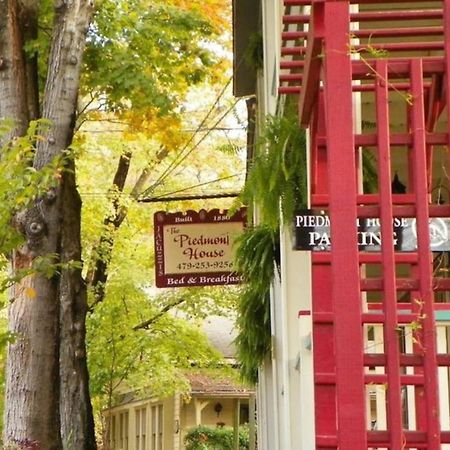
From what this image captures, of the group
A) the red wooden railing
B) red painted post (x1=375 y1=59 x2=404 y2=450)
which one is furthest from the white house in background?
red painted post (x1=375 y1=59 x2=404 y2=450)

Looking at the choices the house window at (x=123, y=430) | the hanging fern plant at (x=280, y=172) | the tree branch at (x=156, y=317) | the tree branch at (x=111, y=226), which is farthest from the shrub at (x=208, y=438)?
the hanging fern plant at (x=280, y=172)

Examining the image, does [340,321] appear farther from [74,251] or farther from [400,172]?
[74,251]

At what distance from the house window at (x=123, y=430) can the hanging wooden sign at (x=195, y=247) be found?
1027 inches

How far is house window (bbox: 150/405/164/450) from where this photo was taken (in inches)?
1428

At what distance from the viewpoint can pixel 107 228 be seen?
2402cm

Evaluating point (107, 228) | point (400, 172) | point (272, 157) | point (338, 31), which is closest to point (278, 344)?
point (400, 172)

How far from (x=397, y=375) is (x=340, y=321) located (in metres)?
0.28

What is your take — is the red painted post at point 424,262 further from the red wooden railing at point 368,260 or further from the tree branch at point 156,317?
the tree branch at point 156,317

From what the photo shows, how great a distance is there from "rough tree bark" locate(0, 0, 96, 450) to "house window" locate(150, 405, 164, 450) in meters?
25.8

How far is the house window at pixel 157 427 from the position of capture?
119 feet

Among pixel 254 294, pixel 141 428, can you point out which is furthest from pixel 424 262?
pixel 141 428

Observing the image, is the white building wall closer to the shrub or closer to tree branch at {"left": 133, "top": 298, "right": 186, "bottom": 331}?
tree branch at {"left": 133, "top": 298, "right": 186, "bottom": 331}

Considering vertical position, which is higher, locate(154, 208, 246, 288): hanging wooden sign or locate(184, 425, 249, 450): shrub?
locate(154, 208, 246, 288): hanging wooden sign

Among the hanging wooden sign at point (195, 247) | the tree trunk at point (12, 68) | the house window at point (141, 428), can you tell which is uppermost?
the tree trunk at point (12, 68)
